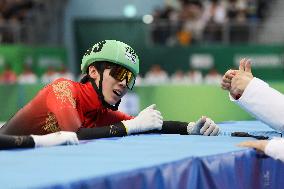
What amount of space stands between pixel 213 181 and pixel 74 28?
18.9 m

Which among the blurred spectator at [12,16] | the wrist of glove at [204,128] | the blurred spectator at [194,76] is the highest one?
the blurred spectator at [12,16]

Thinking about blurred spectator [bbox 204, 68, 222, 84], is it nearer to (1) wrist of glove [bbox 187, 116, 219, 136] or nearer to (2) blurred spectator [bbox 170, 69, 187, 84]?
(2) blurred spectator [bbox 170, 69, 187, 84]

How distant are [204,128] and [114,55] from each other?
2.31 feet

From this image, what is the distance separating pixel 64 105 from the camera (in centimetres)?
419

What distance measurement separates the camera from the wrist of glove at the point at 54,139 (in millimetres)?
3419

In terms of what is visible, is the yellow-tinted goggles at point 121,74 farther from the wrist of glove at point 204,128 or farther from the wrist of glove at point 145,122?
the wrist of glove at point 204,128

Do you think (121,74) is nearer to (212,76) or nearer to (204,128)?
(204,128)

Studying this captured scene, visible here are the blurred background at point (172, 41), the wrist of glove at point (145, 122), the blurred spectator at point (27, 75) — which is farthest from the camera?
the blurred background at point (172, 41)

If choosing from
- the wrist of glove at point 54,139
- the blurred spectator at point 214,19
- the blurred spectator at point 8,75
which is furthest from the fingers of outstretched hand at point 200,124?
the blurred spectator at point 214,19

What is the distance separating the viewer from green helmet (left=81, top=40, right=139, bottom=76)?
14.6 feet

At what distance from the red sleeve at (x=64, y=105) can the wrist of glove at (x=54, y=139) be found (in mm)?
585

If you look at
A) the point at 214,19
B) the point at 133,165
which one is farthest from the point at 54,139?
the point at 214,19

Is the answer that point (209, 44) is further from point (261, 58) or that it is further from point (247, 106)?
point (247, 106)

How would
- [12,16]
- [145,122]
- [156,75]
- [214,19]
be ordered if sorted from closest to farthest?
1. [145,122]
2. [156,75]
3. [214,19]
4. [12,16]
